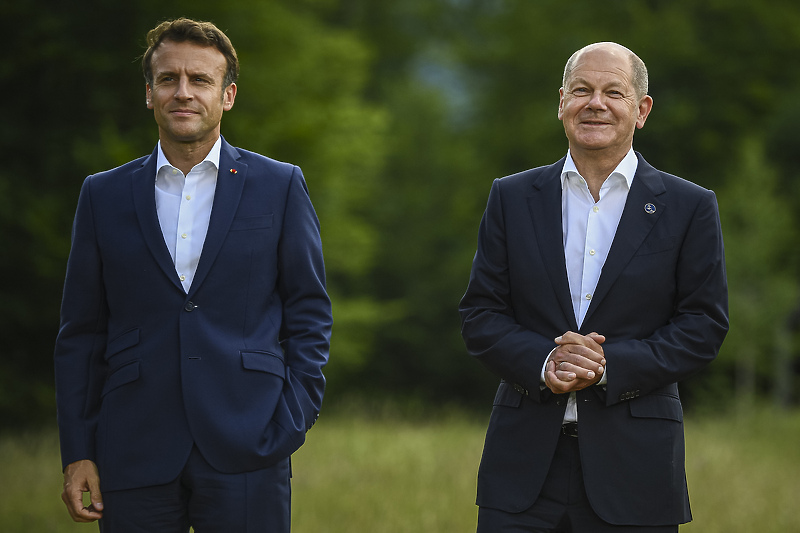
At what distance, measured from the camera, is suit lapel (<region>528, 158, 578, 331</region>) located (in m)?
3.22

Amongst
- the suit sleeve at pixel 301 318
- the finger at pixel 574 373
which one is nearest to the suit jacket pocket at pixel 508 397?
the finger at pixel 574 373

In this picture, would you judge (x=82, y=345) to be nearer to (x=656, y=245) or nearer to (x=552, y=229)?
(x=552, y=229)

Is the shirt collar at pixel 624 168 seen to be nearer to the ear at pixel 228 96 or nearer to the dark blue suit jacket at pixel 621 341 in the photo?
the dark blue suit jacket at pixel 621 341

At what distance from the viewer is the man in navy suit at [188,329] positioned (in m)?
3.04

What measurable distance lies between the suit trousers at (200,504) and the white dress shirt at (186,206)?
2.06ft

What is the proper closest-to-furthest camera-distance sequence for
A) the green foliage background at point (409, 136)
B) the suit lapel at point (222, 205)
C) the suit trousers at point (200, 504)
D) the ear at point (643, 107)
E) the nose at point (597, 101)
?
the suit trousers at point (200, 504), the suit lapel at point (222, 205), the nose at point (597, 101), the ear at point (643, 107), the green foliage background at point (409, 136)

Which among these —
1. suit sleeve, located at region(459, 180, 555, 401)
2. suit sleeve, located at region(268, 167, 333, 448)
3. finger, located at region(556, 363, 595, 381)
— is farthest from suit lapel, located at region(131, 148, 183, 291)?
finger, located at region(556, 363, 595, 381)

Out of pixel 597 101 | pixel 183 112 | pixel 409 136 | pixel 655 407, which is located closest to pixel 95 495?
pixel 183 112

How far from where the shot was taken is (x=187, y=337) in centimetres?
310

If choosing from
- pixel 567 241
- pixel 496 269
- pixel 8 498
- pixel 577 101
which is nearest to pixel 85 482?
pixel 496 269

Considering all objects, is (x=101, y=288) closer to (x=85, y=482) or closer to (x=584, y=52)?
(x=85, y=482)

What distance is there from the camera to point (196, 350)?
10.2 feet

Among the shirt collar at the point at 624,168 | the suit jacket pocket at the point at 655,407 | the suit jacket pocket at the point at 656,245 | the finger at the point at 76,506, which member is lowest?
the finger at the point at 76,506

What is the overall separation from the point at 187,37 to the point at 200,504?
154cm
